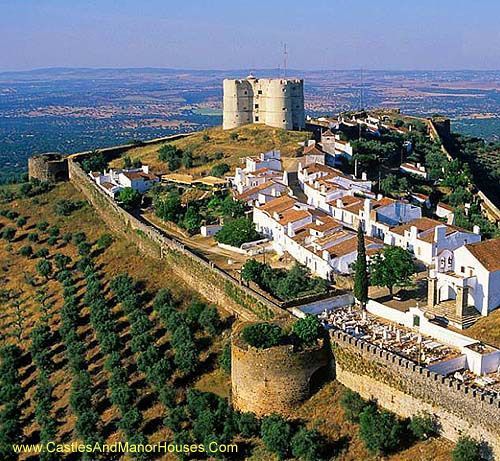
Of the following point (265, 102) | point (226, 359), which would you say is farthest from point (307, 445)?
point (265, 102)

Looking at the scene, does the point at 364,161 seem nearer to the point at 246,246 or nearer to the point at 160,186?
the point at 160,186

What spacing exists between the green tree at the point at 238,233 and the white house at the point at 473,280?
10299 mm

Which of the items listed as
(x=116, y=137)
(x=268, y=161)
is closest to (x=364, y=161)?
(x=268, y=161)

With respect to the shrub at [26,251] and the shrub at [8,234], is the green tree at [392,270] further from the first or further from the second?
the shrub at [8,234]

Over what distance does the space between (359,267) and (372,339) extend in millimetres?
2948

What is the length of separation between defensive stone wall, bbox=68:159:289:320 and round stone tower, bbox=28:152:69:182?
680 cm

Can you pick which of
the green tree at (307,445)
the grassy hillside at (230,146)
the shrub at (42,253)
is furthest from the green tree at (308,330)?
the grassy hillside at (230,146)

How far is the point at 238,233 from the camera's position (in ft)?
103

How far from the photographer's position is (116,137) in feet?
448

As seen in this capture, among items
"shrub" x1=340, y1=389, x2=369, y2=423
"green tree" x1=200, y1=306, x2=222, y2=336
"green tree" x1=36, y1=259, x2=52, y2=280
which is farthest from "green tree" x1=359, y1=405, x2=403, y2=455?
"green tree" x1=36, y1=259, x2=52, y2=280

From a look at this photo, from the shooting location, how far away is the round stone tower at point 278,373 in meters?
19.4

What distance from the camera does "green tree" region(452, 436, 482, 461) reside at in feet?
52.5

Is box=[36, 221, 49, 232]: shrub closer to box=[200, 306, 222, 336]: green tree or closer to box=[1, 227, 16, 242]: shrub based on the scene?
box=[1, 227, 16, 242]: shrub

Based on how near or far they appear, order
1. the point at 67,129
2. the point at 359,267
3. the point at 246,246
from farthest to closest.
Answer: the point at 67,129
the point at 246,246
the point at 359,267
